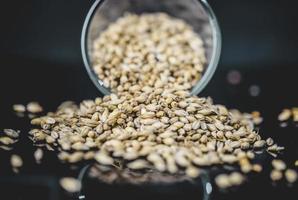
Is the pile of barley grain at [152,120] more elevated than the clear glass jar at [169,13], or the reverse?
the clear glass jar at [169,13]

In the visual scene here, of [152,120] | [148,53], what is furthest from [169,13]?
[152,120]

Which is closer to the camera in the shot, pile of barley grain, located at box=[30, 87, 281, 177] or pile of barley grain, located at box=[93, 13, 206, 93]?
pile of barley grain, located at box=[30, 87, 281, 177]

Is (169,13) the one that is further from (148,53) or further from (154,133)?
(154,133)

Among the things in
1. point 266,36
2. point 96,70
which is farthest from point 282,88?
point 96,70

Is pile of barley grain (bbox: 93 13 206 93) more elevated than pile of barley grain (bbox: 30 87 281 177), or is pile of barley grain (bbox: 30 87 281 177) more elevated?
pile of barley grain (bbox: 93 13 206 93)

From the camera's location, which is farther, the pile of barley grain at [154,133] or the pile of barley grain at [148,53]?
the pile of barley grain at [148,53]

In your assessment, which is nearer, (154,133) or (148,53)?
(154,133)

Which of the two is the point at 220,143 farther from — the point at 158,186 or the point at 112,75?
the point at 112,75

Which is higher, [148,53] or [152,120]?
[148,53]

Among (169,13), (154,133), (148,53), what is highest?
(169,13)
